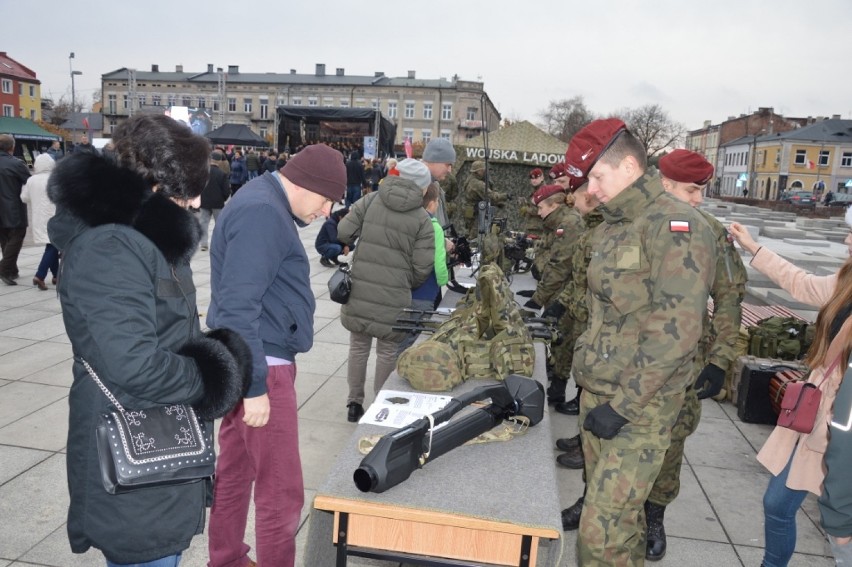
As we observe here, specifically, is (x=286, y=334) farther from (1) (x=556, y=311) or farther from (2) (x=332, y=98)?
(2) (x=332, y=98)

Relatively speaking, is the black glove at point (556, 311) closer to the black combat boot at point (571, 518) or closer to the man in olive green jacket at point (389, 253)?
the man in olive green jacket at point (389, 253)

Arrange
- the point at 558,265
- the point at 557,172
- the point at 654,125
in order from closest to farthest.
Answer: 1. the point at 558,265
2. the point at 557,172
3. the point at 654,125

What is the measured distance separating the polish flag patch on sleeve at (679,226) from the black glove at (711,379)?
3.69 ft

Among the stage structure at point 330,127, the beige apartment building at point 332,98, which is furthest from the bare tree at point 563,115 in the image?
the stage structure at point 330,127

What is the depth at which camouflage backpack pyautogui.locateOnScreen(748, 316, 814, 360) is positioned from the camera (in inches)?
241

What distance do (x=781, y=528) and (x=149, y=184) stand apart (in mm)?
3089

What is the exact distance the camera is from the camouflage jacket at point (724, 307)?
343 cm

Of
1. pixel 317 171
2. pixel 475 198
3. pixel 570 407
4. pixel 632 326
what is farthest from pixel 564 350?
pixel 475 198

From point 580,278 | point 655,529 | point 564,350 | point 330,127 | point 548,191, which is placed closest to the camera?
point 655,529

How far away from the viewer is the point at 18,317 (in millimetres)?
7523

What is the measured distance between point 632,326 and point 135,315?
1923 millimetres

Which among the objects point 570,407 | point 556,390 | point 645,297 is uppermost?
point 645,297

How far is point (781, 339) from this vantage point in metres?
6.17

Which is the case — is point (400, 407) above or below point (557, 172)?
below
